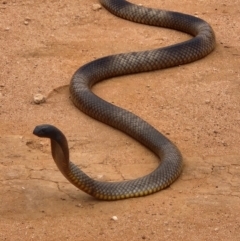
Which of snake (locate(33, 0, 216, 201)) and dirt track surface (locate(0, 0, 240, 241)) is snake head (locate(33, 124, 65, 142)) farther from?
dirt track surface (locate(0, 0, 240, 241))

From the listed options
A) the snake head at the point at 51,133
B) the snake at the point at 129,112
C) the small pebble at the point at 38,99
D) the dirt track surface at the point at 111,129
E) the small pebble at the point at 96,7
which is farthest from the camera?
the small pebble at the point at 96,7

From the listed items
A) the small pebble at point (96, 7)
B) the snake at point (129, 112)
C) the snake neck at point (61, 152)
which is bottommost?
the small pebble at point (96, 7)

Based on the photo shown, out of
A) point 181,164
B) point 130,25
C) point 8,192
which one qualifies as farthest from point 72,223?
point 130,25

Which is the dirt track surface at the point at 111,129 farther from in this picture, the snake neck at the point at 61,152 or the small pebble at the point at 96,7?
the snake neck at the point at 61,152

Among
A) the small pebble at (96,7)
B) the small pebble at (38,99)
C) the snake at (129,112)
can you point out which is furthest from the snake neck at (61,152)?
the small pebble at (96,7)

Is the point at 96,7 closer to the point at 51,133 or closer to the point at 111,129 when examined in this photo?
the point at 111,129

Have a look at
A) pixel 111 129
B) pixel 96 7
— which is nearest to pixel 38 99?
pixel 111 129
